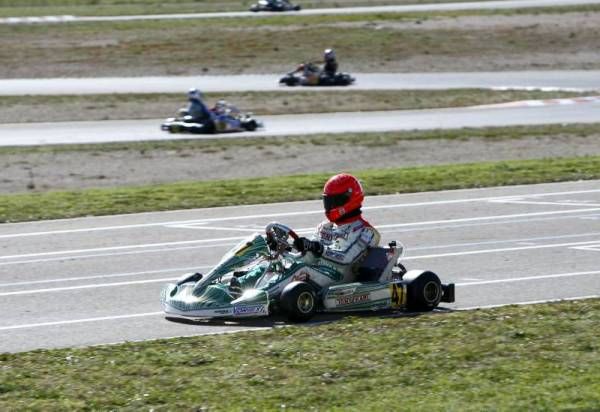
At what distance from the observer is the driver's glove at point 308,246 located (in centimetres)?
1148

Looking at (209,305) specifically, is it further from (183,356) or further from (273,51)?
(273,51)

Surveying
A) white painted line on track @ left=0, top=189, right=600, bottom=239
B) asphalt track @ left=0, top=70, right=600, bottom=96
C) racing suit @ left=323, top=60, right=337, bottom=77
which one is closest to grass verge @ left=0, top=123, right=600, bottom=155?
white painted line on track @ left=0, top=189, right=600, bottom=239

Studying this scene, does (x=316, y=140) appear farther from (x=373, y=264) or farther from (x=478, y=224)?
(x=373, y=264)

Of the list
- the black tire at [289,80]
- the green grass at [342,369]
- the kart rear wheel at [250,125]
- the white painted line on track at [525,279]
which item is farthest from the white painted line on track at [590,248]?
the black tire at [289,80]

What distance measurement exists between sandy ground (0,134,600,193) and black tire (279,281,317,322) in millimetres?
12169

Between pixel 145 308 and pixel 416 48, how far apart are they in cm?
3981

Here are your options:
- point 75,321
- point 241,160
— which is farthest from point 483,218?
point 241,160

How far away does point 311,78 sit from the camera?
41.8 metres

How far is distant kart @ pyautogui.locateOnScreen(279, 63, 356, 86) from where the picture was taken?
137ft

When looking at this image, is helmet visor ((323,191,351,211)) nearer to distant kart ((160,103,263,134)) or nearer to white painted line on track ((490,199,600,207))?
white painted line on track ((490,199,600,207))

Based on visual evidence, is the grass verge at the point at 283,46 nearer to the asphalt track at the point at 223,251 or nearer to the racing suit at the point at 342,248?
the asphalt track at the point at 223,251

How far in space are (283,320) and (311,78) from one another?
101 feet

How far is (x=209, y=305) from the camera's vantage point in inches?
444

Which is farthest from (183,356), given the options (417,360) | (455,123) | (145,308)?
(455,123)
